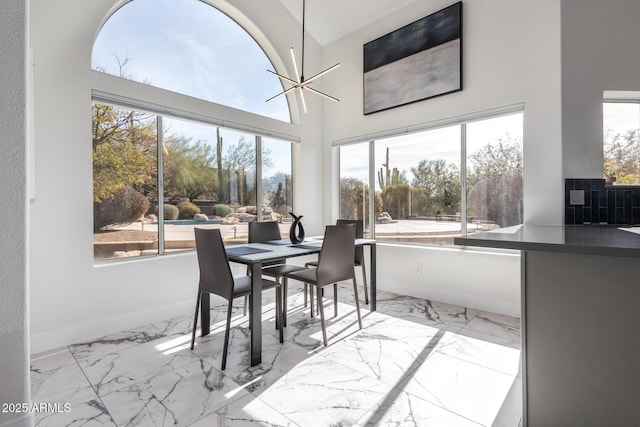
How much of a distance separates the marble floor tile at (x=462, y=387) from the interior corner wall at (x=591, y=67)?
1599 mm

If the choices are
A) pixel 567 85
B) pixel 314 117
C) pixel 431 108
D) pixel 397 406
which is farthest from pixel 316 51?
pixel 397 406

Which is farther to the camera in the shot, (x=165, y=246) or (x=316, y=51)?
(x=316, y=51)

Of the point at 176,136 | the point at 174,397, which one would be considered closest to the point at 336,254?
the point at 174,397

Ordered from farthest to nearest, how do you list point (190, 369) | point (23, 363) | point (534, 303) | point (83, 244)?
point (83, 244) < point (190, 369) < point (534, 303) < point (23, 363)

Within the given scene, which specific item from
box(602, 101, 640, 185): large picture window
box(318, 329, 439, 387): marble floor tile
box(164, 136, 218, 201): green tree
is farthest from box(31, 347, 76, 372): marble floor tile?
box(602, 101, 640, 185): large picture window

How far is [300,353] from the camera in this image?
2281 millimetres

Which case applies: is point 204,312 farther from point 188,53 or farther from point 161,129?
point 188,53

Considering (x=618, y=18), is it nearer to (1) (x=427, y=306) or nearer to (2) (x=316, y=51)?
(1) (x=427, y=306)

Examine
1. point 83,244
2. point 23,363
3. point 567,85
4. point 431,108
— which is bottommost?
point 23,363

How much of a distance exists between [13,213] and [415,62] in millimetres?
3700

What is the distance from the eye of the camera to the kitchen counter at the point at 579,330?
3.59ft

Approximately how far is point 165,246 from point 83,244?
71 centimetres

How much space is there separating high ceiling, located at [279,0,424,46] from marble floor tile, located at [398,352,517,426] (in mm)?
3769

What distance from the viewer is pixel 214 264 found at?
87.8 inches
